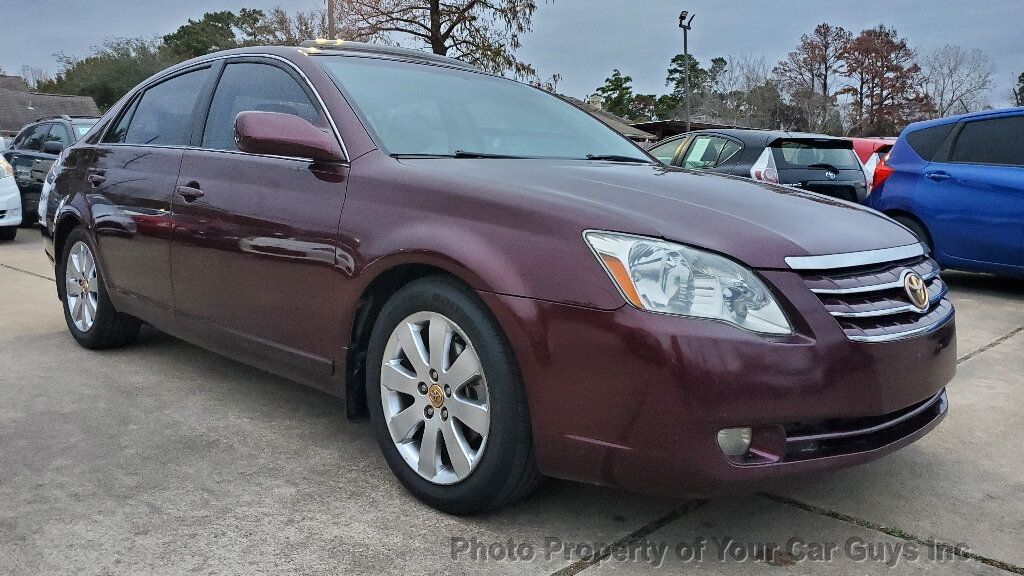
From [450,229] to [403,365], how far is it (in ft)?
1.56

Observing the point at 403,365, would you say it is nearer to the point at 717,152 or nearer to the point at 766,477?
the point at 766,477

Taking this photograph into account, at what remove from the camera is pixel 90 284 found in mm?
4660

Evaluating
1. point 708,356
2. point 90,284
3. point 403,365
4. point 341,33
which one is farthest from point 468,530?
point 341,33

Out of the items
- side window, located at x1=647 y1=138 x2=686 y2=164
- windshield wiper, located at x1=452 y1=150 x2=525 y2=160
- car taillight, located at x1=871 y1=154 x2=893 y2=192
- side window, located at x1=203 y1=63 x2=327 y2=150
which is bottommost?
car taillight, located at x1=871 y1=154 x2=893 y2=192

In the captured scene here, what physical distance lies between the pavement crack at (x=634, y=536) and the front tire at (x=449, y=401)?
0.28 m

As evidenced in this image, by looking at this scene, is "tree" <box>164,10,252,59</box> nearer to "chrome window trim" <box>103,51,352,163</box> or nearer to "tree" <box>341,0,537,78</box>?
"tree" <box>341,0,537,78</box>

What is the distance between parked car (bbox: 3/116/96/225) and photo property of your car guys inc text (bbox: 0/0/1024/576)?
7935 millimetres

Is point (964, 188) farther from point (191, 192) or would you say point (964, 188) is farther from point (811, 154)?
point (191, 192)

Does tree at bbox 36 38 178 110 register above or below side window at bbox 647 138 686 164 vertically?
above

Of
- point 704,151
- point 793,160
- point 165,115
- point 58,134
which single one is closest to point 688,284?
point 165,115

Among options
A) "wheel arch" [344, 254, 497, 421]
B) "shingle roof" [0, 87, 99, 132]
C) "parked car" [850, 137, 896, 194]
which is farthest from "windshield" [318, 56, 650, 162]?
"shingle roof" [0, 87, 99, 132]

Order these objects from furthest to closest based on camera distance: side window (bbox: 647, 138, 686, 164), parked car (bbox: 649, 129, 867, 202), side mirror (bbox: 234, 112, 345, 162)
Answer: side window (bbox: 647, 138, 686, 164), parked car (bbox: 649, 129, 867, 202), side mirror (bbox: 234, 112, 345, 162)

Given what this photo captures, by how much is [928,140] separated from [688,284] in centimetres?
609

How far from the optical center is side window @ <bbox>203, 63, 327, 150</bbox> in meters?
3.44
